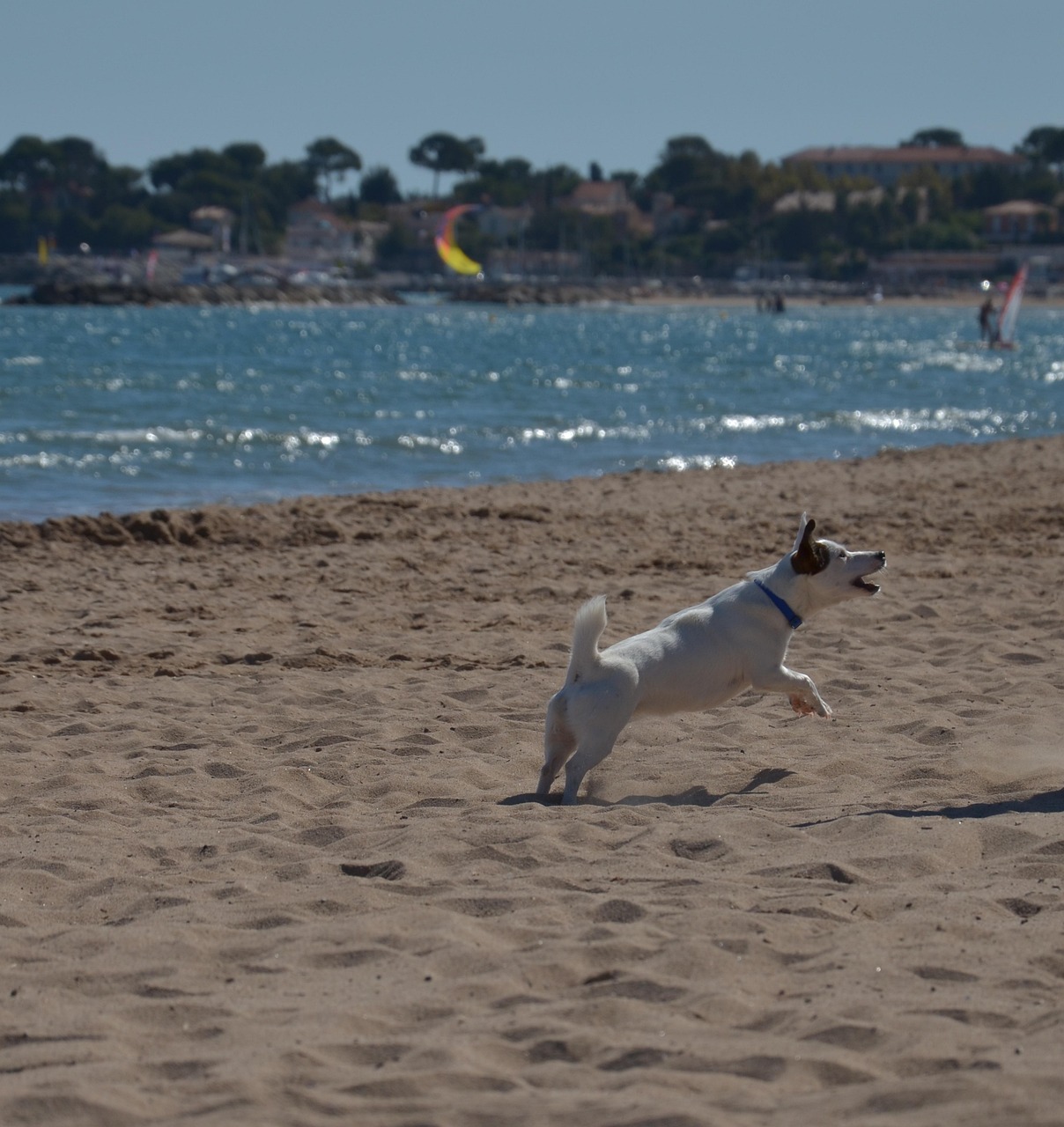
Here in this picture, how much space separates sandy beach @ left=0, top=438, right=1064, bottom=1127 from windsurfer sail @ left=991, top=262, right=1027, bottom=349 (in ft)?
121

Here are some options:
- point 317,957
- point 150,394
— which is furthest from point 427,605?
point 150,394

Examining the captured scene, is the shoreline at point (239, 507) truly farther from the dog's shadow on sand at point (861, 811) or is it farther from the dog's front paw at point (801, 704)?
the dog's shadow on sand at point (861, 811)

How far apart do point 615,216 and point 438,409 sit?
158066mm

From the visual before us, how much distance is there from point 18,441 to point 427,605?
11.9 m

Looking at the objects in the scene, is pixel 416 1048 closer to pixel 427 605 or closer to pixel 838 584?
pixel 838 584

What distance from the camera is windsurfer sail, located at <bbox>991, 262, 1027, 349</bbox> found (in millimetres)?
44688

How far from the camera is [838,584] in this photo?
6305mm

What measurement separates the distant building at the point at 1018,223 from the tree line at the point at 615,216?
1964mm

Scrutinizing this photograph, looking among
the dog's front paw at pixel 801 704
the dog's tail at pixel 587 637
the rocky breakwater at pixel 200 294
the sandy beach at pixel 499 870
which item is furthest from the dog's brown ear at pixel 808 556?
the rocky breakwater at pixel 200 294

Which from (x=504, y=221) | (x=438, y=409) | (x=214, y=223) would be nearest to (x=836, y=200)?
(x=504, y=221)

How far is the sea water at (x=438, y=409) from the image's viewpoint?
17.7m

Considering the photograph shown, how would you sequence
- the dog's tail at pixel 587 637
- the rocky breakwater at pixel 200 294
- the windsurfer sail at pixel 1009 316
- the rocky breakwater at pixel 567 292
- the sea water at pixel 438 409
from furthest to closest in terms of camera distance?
the rocky breakwater at pixel 567 292 < the rocky breakwater at pixel 200 294 < the windsurfer sail at pixel 1009 316 < the sea water at pixel 438 409 < the dog's tail at pixel 587 637

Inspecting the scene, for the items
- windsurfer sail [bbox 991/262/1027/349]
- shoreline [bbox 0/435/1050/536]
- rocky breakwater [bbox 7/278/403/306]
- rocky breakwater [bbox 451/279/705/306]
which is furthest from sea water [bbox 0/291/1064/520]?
rocky breakwater [bbox 451/279/705/306]

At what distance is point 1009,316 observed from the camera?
156ft
